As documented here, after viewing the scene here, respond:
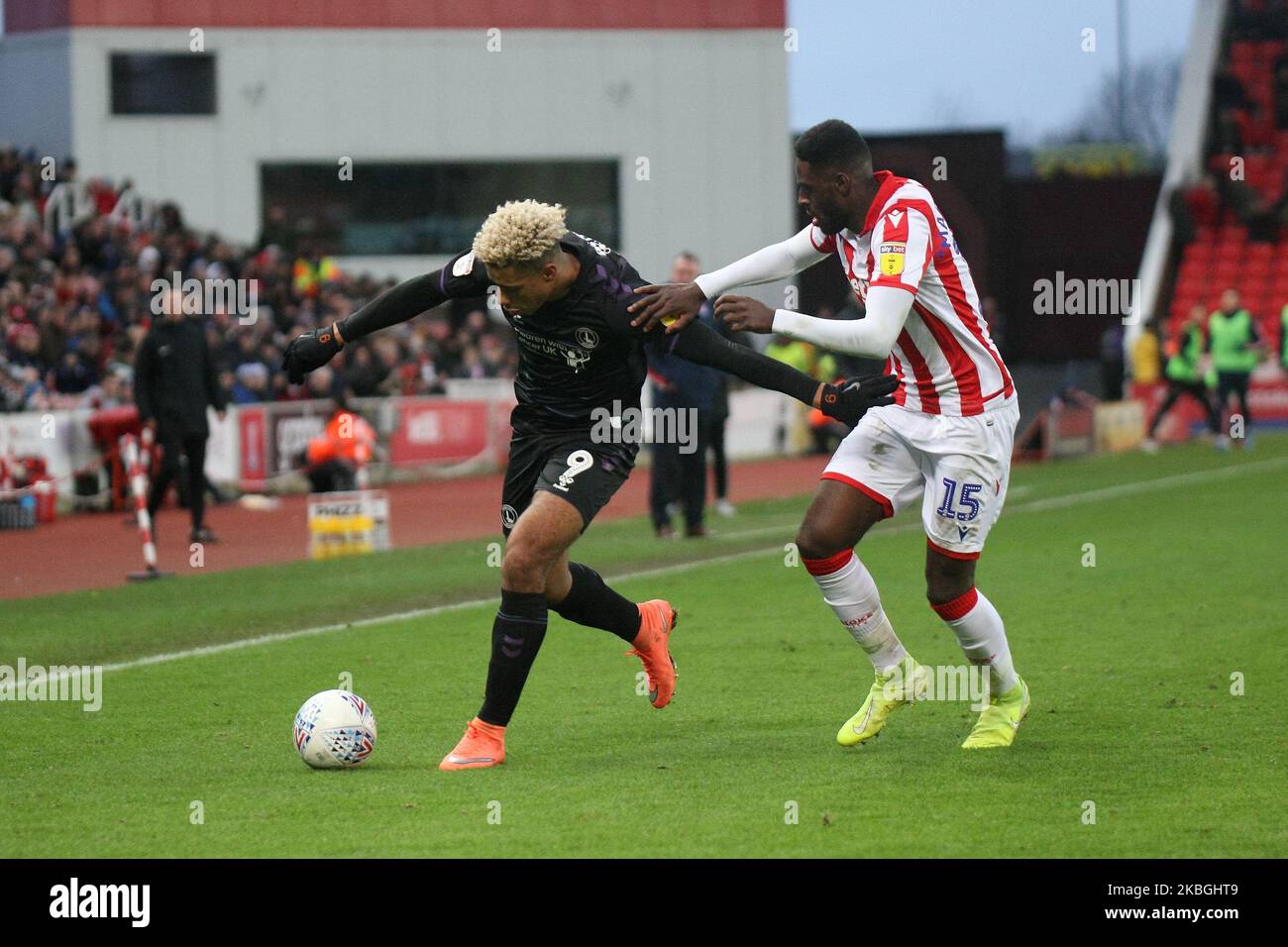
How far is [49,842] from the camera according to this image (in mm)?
5949

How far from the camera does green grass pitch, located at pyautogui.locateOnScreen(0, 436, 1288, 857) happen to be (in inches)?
237

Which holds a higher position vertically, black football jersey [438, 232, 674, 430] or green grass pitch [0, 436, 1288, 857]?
black football jersey [438, 232, 674, 430]

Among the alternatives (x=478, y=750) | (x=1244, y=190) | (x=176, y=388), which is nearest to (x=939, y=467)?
(x=478, y=750)

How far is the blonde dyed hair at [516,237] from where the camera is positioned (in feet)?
22.5

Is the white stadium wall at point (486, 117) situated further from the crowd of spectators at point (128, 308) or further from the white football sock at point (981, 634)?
the white football sock at point (981, 634)

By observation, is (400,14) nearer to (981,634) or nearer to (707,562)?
(707,562)

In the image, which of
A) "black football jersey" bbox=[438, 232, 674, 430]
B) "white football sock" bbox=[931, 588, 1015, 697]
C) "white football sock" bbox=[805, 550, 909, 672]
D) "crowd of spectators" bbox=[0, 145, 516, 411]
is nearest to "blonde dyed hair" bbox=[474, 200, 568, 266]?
"black football jersey" bbox=[438, 232, 674, 430]

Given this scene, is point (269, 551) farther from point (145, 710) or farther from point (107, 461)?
point (145, 710)

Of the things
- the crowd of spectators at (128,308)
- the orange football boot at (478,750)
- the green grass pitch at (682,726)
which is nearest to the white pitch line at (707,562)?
the green grass pitch at (682,726)

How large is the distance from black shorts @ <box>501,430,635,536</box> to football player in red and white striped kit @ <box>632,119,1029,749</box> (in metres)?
0.71

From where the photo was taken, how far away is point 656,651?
8.15 meters

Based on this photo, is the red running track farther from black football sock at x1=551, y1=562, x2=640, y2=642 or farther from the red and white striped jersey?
the red and white striped jersey

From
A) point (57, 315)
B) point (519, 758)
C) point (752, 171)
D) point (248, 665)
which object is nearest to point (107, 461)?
point (57, 315)
